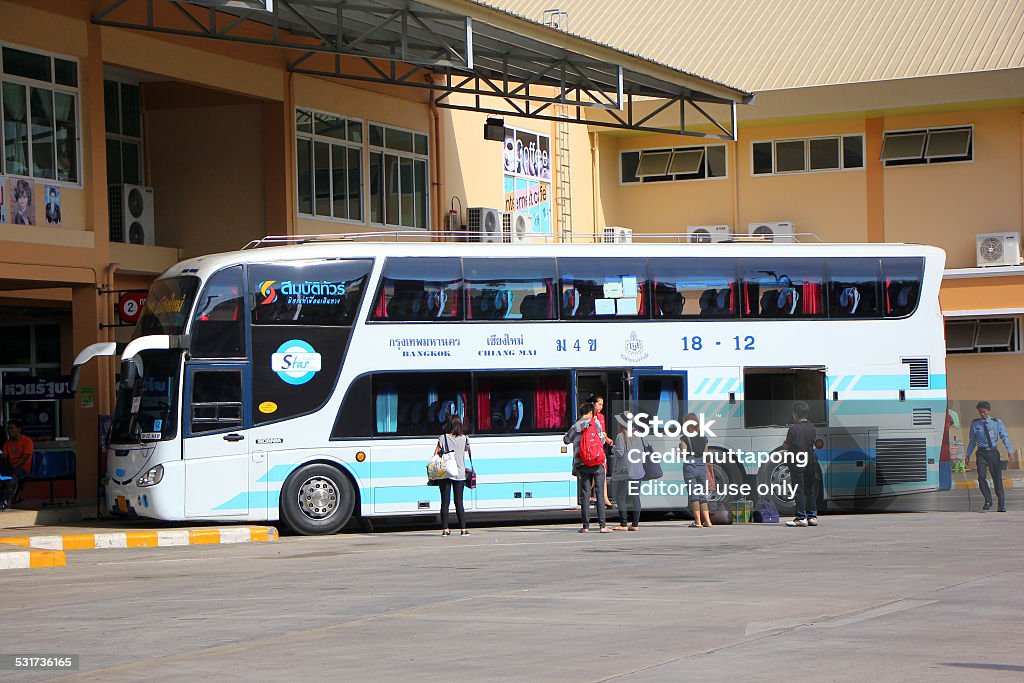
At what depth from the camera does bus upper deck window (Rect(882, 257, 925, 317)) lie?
21.5m

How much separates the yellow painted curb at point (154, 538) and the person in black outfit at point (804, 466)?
23.4ft

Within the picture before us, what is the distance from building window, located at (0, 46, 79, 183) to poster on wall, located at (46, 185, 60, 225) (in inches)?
7.8

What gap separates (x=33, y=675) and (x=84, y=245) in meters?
15.0

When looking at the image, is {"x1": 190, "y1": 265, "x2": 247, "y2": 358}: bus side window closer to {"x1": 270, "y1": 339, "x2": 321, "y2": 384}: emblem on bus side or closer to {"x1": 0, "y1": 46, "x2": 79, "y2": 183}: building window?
{"x1": 270, "y1": 339, "x2": 321, "y2": 384}: emblem on bus side

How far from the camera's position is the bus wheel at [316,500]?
762 inches

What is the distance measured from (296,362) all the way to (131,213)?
27.2 feet

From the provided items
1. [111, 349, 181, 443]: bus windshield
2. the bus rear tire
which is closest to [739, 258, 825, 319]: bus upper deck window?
the bus rear tire

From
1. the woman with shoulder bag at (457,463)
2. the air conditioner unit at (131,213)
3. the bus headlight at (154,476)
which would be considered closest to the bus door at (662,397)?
the woman with shoulder bag at (457,463)

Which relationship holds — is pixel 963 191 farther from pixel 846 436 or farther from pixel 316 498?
pixel 316 498

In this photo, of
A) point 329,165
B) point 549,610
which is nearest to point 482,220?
point 329,165

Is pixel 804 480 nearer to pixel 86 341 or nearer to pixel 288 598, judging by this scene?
pixel 288 598

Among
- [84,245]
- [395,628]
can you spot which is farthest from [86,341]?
[395,628]

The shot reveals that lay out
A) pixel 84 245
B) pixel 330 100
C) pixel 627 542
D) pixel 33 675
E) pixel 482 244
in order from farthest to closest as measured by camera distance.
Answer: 1. pixel 330 100
2. pixel 84 245
3. pixel 482 244
4. pixel 627 542
5. pixel 33 675

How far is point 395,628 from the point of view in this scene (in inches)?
398
